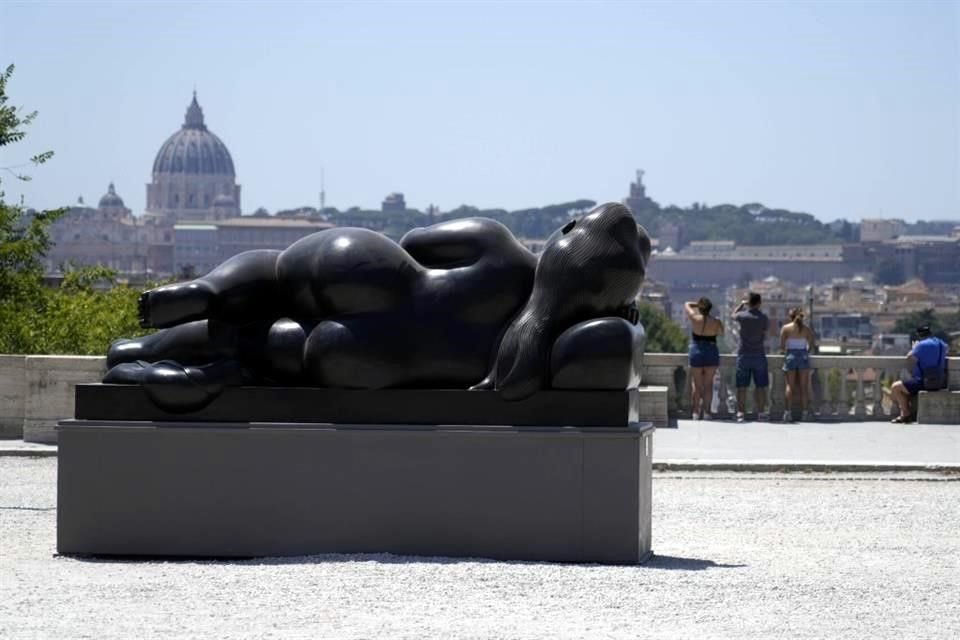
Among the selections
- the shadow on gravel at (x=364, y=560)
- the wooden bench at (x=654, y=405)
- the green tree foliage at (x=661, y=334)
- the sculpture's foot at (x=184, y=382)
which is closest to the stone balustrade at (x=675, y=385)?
the wooden bench at (x=654, y=405)

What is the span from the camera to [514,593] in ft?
31.2

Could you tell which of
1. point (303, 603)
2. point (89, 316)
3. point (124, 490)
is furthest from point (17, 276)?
point (303, 603)

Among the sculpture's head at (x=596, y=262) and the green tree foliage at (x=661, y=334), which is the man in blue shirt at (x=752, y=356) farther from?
the green tree foliage at (x=661, y=334)

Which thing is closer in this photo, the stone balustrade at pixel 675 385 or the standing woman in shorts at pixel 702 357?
the stone balustrade at pixel 675 385

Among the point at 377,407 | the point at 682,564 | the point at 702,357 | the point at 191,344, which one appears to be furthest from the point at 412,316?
the point at 702,357

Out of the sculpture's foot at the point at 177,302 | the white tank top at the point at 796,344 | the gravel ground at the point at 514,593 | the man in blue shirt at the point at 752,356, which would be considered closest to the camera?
the gravel ground at the point at 514,593

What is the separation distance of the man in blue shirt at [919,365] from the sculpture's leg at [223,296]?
13.0 metres

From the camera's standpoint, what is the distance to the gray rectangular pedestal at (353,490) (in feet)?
35.1

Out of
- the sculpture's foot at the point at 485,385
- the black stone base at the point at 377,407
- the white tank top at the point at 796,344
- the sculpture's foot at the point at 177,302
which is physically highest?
the sculpture's foot at the point at 177,302

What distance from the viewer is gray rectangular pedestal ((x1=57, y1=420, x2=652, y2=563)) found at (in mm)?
10695

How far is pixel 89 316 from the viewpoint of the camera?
94.9ft

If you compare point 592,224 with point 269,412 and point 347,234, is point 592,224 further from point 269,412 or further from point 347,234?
point 269,412

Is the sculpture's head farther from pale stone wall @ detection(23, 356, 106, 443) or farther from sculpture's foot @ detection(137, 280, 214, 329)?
pale stone wall @ detection(23, 356, 106, 443)

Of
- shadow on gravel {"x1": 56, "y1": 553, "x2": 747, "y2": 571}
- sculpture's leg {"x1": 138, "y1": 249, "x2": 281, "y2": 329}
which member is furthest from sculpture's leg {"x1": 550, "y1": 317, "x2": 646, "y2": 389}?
sculpture's leg {"x1": 138, "y1": 249, "x2": 281, "y2": 329}
